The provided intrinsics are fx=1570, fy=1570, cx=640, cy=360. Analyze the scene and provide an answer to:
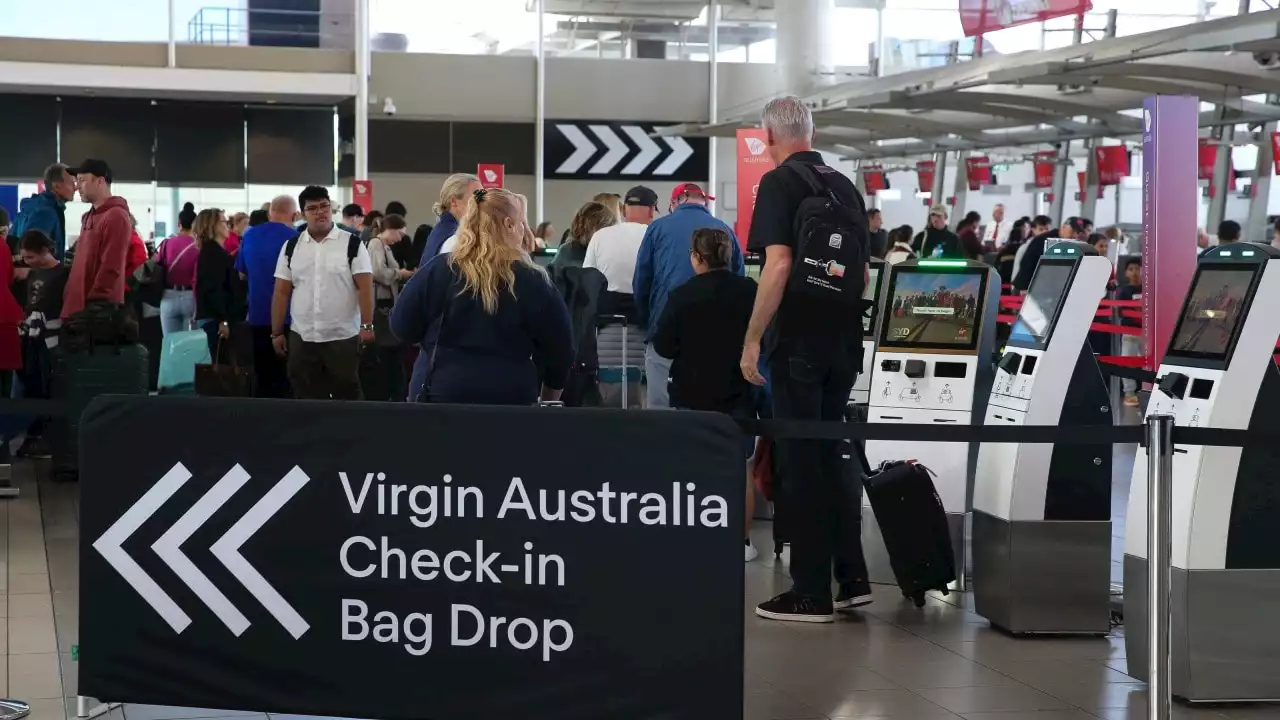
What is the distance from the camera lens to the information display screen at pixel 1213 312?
447 centimetres

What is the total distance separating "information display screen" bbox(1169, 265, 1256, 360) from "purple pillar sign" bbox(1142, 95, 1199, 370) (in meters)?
1.10

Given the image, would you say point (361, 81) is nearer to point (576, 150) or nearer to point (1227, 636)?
point (576, 150)

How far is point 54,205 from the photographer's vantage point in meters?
9.82

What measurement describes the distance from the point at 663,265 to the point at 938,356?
149 cm

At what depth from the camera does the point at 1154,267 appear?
5.84m

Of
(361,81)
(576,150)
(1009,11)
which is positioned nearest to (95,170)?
(1009,11)

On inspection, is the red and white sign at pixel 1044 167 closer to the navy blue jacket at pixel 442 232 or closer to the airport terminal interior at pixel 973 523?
the airport terminal interior at pixel 973 523

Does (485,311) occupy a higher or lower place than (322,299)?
higher

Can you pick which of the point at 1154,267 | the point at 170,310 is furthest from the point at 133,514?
the point at 170,310

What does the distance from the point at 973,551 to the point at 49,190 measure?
6.64m

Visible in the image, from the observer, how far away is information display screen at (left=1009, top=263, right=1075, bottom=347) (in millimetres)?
5324

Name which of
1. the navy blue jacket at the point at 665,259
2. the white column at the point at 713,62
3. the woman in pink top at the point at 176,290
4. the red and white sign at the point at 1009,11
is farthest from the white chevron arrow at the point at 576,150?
the navy blue jacket at the point at 665,259

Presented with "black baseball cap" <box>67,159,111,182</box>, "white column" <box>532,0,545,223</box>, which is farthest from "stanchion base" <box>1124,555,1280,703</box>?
"white column" <box>532,0,545,223</box>

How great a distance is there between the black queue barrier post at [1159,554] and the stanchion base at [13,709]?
2.93 meters
